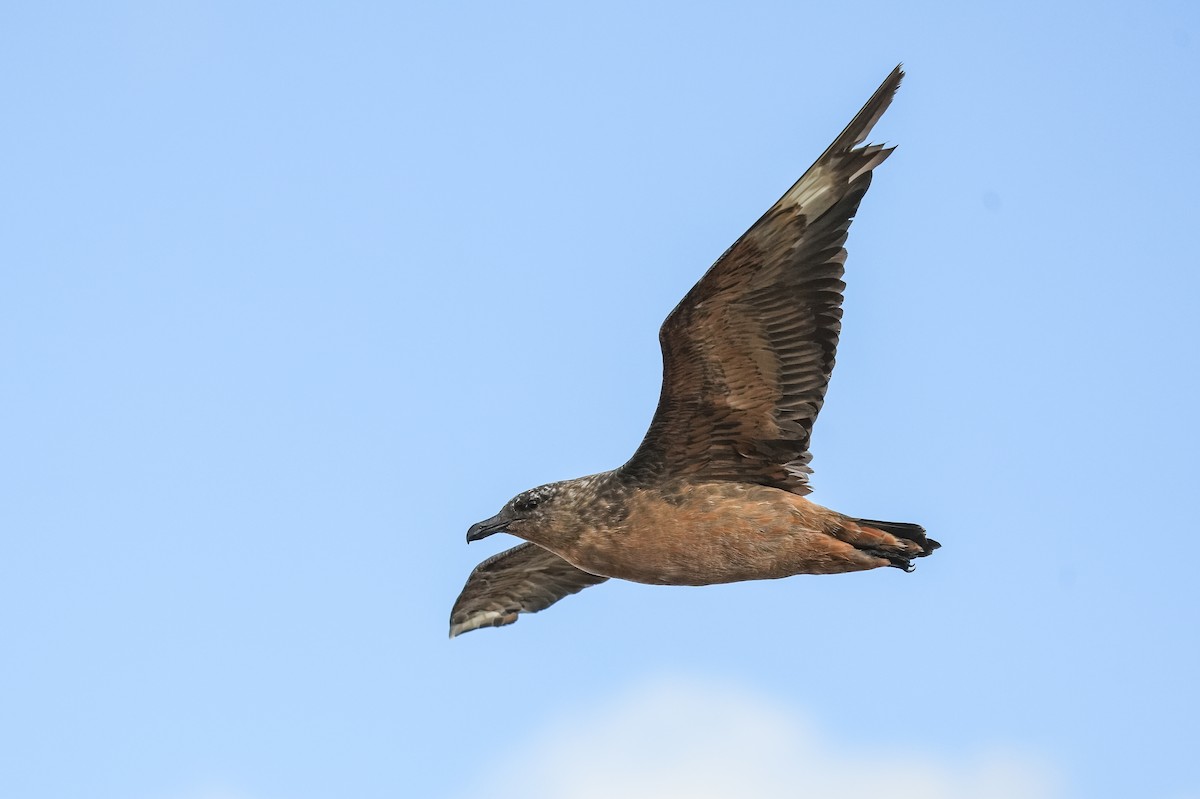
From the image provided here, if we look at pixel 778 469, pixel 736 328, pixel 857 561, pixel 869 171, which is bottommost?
pixel 857 561

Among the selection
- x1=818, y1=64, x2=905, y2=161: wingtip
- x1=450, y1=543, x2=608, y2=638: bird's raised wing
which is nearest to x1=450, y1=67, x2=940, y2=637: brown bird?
x1=818, y1=64, x2=905, y2=161: wingtip

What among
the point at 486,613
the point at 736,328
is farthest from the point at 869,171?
the point at 486,613

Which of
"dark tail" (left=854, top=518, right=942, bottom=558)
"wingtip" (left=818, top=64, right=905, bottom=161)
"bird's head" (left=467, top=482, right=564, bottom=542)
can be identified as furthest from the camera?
"bird's head" (left=467, top=482, right=564, bottom=542)

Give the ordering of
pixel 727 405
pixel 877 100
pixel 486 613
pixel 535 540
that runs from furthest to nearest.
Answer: pixel 486 613
pixel 535 540
pixel 727 405
pixel 877 100

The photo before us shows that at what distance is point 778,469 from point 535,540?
1.93 metres

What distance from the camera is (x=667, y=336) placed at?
32.7 feet

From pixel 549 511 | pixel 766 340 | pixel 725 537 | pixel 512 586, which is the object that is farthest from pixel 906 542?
pixel 512 586

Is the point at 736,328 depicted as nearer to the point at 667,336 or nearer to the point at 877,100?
the point at 667,336

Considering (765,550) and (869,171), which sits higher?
(869,171)

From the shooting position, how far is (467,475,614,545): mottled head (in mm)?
10766

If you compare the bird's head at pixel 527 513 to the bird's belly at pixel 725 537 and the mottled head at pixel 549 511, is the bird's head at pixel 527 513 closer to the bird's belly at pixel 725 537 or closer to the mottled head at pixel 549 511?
the mottled head at pixel 549 511

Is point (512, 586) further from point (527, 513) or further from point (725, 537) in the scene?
point (725, 537)

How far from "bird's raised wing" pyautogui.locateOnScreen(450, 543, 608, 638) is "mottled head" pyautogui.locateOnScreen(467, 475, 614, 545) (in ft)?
6.44

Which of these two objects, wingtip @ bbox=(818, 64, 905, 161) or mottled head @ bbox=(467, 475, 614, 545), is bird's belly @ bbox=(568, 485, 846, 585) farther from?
wingtip @ bbox=(818, 64, 905, 161)
